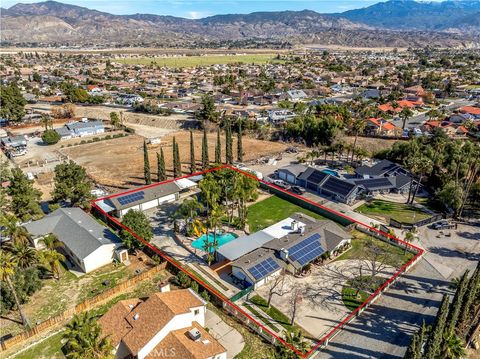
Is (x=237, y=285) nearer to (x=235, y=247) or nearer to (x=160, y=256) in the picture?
(x=235, y=247)

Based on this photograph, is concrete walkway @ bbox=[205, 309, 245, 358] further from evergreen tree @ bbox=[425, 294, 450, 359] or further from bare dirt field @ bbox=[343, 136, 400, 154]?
bare dirt field @ bbox=[343, 136, 400, 154]

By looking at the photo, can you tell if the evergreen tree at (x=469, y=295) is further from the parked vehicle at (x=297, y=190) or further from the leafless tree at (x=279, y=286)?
the parked vehicle at (x=297, y=190)

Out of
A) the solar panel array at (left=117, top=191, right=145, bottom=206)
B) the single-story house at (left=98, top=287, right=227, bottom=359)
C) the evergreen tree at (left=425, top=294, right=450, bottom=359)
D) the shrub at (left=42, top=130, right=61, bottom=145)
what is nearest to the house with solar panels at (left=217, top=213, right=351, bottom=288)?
the single-story house at (left=98, top=287, right=227, bottom=359)

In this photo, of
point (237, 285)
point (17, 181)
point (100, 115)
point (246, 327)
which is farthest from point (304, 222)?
point (100, 115)

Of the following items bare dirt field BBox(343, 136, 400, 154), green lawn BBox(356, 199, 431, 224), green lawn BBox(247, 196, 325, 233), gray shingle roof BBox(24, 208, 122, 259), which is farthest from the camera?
bare dirt field BBox(343, 136, 400, 154)

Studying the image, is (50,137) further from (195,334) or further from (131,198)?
(195,334)

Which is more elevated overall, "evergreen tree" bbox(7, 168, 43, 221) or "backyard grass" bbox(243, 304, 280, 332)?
"evergreen tree" bbox(7, 168, 43, 221)

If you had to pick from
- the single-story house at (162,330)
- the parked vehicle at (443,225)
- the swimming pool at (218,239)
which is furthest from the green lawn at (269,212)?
the single-story house at (162,330)
